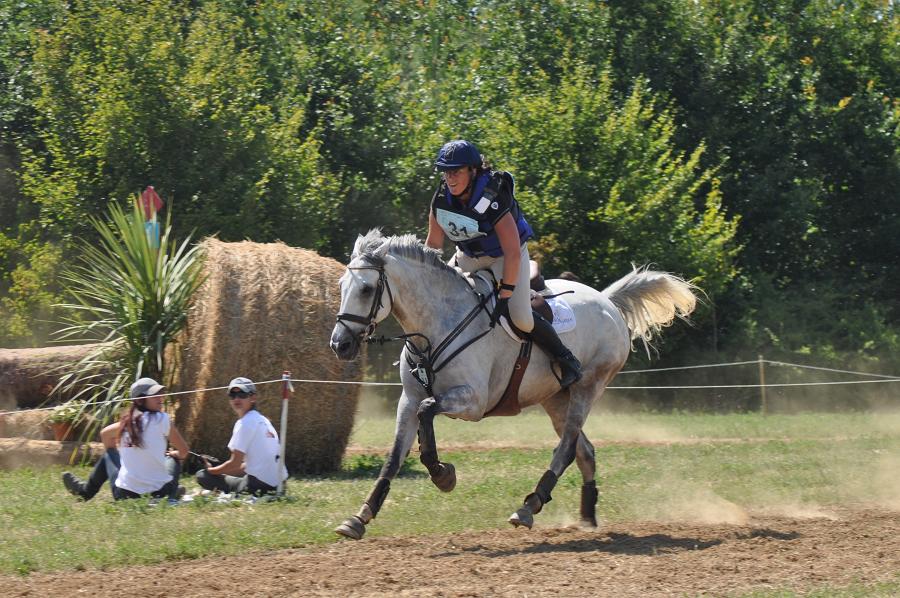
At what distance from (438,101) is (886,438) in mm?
15897

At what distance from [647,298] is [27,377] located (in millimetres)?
7866

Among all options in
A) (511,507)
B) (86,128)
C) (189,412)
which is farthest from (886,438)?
(86,128)

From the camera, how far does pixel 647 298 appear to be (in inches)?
446

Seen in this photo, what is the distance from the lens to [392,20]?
3775 cm

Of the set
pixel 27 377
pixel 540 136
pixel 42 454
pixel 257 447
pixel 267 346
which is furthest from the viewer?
pixel 540 136

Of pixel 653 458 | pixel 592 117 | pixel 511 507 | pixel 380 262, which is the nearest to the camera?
pixel 380 262

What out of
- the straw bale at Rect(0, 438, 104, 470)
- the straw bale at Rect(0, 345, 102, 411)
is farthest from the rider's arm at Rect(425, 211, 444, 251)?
the straw bale at Rect(0, 345, 102, 411)

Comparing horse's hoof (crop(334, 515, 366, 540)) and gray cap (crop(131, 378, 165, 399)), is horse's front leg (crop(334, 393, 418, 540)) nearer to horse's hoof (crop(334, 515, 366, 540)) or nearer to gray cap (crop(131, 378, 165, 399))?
horse's hoof (crop(334, 515, 366, 540))

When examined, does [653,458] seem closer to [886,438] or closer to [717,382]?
[886,438]

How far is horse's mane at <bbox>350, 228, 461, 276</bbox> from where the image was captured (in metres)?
8.66

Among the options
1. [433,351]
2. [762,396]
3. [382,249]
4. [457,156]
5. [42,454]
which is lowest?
[42,454]

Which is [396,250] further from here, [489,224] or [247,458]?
[247,458]

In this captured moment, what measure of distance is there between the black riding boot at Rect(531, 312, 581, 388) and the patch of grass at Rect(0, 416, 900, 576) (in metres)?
1.49

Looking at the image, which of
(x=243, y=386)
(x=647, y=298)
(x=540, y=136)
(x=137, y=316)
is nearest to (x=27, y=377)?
(x=137, y=316)
